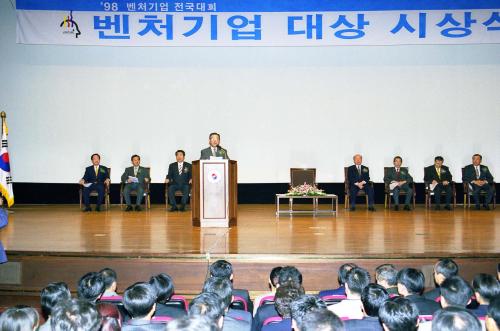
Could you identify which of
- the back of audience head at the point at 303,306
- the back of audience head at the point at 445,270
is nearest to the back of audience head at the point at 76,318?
the back of audience head at the point at 303,306

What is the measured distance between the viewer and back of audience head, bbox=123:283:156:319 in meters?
2.27

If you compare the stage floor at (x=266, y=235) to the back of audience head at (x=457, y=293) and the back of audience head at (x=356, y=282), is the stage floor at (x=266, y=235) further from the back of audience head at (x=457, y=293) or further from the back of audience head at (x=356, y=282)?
the back of audience head at (x=457, y=293)

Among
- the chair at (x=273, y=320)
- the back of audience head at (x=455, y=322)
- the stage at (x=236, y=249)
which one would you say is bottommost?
the stage at (x=236, y=249)

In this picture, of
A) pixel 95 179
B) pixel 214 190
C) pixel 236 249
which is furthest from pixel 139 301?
pixel 95 179

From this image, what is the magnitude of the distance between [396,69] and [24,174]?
6.48 m

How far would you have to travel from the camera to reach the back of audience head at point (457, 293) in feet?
7.89

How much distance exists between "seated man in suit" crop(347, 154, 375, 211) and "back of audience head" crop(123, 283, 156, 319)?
251 inches

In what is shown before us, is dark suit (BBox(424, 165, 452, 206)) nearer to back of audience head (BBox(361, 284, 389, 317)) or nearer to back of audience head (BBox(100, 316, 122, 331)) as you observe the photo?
back of audience head (BBox(361, 284, 389, 317))

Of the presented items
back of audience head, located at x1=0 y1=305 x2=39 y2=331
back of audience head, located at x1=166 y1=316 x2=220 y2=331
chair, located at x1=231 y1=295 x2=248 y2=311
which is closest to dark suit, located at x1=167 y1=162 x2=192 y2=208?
chair, located at x1=231 y1=295 x2=248 y2=311

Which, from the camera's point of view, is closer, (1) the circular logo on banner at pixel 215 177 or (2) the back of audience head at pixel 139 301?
(2) the back of audience head at pixel 139 301

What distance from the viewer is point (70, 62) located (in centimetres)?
913

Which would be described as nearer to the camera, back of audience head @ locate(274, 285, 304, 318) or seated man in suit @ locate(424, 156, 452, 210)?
back of audience head @ locate(274, 285, 304, 318)

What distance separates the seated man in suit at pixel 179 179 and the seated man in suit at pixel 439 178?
376 cm

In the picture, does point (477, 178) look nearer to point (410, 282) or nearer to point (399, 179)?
point (399, 179)
